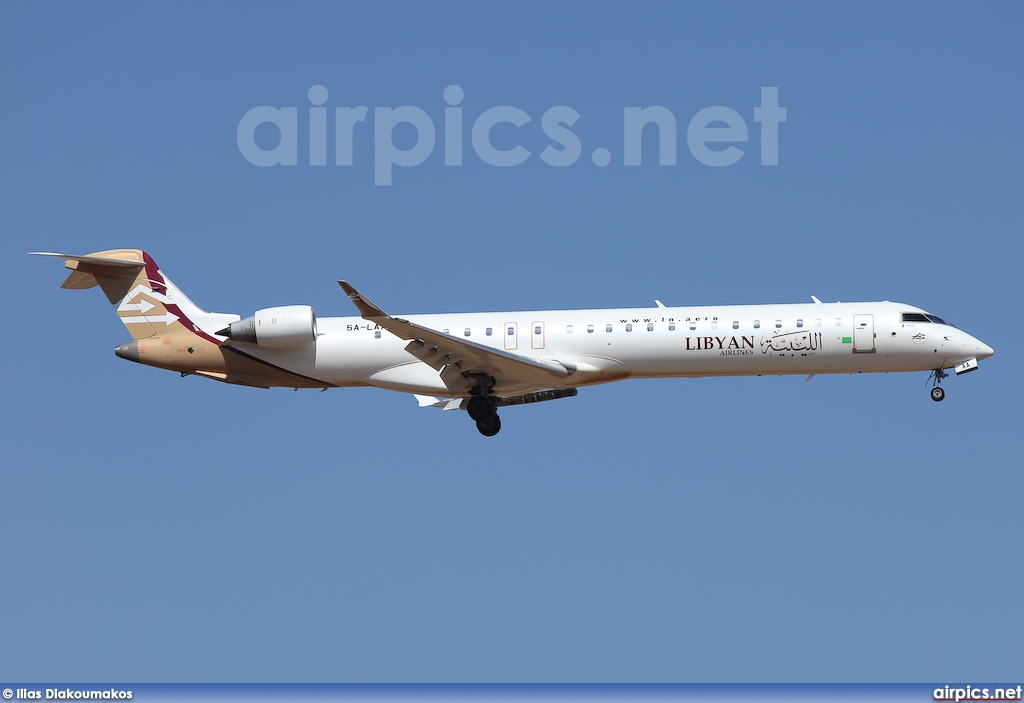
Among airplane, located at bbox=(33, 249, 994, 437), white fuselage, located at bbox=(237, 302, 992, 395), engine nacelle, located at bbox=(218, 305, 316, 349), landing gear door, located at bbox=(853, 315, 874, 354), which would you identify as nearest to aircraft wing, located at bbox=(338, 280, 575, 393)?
airplane, located at bbox=(33, 249, 994, 437)

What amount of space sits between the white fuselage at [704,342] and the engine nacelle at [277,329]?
410 mm

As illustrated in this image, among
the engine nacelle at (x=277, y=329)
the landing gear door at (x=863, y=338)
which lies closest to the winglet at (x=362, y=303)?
the engine nacelle at (x=277, y=329)

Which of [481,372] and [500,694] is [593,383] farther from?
[500,694]

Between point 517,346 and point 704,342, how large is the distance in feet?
14.0

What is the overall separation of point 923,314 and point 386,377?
12.3m

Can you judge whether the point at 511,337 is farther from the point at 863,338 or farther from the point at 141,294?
the point at 141,294

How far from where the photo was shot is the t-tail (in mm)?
33750

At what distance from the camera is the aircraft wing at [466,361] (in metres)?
30.2

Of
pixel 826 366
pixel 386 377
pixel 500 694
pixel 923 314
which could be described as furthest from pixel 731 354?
pixel 500 694

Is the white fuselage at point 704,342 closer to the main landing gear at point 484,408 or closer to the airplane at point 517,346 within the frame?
the airplane at point 517,346

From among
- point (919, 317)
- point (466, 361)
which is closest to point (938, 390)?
point (919, 317)

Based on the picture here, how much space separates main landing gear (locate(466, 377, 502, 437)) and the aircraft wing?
22cm

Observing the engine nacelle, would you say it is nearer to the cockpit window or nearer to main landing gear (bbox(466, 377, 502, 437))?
main landing gear (bbox(466, 377, 502, 437))

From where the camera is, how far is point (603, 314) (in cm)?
3191
